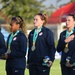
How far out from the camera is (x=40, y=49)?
8102 mm

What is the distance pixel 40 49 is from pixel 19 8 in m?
34.8

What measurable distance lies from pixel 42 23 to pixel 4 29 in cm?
2332

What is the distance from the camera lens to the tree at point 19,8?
139 ft

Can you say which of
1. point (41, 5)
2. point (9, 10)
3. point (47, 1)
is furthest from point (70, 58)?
point (47, 1)

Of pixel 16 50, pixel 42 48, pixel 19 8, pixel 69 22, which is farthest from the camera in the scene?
pixel 19 8

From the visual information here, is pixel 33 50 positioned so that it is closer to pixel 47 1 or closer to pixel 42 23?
pixel 42 23

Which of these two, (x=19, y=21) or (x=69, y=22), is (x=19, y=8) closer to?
(x=19, y=21)

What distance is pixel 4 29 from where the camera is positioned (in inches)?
1235

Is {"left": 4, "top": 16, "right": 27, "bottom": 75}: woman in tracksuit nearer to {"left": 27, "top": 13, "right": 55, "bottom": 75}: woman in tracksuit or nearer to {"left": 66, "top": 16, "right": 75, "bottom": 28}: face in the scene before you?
{"left": 27, "top": 13, "right": 55, "bottom": 75}: woman in tracksuit

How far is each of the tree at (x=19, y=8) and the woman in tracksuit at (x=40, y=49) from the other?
33552mm

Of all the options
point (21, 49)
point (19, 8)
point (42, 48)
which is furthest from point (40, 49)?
point (19, 8)

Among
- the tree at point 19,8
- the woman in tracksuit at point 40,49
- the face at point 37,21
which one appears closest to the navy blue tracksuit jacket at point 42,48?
the woman in tracksuit at point 40,49

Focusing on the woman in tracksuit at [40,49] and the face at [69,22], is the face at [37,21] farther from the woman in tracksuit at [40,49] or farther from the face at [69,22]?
the face at [69,22]

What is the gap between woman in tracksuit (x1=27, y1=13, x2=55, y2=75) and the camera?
318 inches
